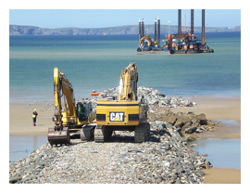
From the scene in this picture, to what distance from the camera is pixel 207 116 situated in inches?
1490

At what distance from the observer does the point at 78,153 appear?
22609mm

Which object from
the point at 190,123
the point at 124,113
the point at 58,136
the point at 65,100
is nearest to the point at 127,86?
the point at 124,113

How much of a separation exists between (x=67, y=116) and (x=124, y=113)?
150 inches

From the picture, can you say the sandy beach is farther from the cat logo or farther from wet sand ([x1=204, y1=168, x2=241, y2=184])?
the cat logo

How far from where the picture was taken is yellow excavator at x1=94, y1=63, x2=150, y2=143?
77.3 ft

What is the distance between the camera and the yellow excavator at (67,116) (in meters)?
24.0

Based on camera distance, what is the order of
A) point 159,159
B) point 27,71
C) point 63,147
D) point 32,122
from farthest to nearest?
point 27,71 < point 32,122 < point 63,147 < point 159,159

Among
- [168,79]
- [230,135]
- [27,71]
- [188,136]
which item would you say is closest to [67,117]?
[188,136]

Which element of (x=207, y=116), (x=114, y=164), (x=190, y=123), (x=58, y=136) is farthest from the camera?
(x=207, y=116)

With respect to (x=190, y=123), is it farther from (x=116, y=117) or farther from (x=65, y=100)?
(x=116, y=117)

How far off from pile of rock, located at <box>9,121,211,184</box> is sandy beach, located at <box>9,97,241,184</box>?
1016mm

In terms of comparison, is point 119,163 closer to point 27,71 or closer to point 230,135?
point 230,135

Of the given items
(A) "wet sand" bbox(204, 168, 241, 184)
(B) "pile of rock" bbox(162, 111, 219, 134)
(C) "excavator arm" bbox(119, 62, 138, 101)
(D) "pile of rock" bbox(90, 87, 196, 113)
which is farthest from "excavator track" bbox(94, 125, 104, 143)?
(D) "pile of rock" bbox(90, 87, 196, 113)
